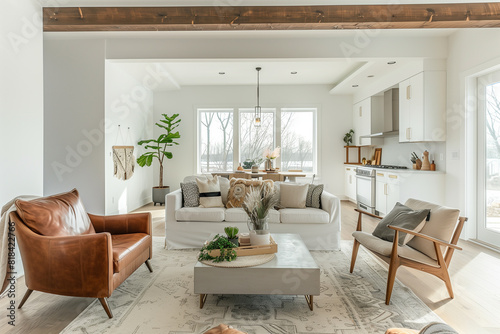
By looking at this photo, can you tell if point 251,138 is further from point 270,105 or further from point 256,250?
point 256,250

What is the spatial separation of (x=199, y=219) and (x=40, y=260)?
5.90 feet

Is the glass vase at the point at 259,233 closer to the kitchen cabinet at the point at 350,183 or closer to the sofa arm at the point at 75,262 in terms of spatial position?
the sofa arm at the point at 75,262

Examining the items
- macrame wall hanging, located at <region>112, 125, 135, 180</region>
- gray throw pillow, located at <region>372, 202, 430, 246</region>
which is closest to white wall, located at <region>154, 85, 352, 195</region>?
macrame wall hanging, located at <region>112, 125, 135, 180</region>

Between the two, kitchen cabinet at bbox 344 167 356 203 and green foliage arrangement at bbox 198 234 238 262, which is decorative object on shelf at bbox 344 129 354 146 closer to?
kitchen cabinet at bbox 344 167 356 203

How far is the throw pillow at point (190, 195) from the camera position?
3912 mm

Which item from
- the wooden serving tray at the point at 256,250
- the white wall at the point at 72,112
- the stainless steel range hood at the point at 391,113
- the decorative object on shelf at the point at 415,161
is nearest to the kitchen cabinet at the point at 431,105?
the decorative object on shelf at the point at 415,161

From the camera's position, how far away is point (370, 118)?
21.2 ft

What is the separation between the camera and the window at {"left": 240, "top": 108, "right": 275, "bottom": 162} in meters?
7.68

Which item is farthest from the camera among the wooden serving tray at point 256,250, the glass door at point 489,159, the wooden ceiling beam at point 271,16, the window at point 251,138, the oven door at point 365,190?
the window at point 251,138

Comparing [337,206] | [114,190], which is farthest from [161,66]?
[337,206]

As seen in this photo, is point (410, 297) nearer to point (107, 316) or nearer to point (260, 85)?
point (107, 316)

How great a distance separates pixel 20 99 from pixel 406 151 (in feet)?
19.1

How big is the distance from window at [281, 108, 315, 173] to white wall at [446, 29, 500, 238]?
358cm

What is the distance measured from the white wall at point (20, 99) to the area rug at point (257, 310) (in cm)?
153
